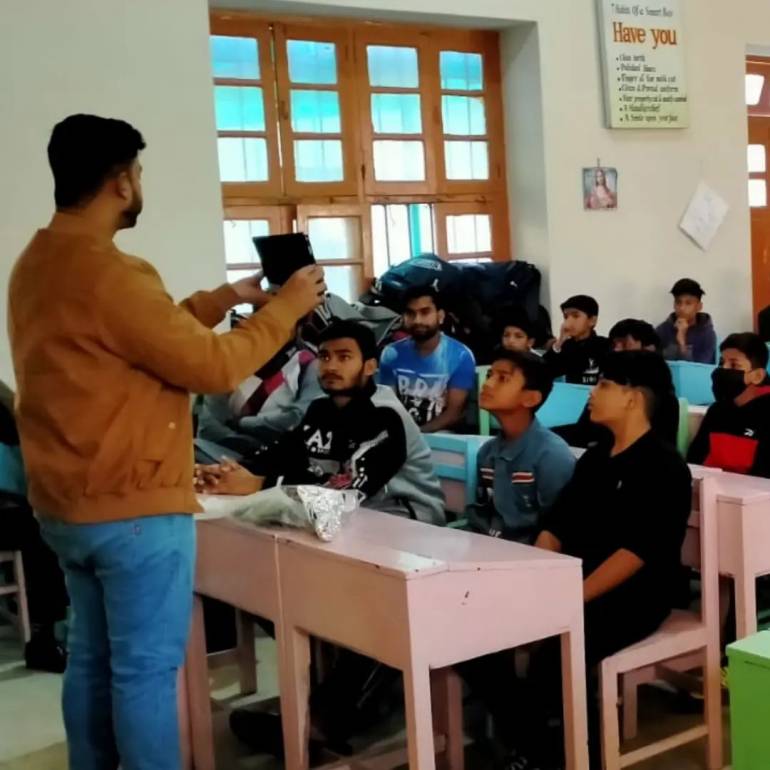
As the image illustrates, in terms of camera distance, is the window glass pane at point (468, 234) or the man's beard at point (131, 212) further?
the window glass pane at point (468, 234)

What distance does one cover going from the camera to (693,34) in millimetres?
6172

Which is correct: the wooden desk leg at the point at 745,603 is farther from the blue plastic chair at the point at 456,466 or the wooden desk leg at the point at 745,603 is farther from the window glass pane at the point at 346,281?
the window glass pane at the point at 346,281

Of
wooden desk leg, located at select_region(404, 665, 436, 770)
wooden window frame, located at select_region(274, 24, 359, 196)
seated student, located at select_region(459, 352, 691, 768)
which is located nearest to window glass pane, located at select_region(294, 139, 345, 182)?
wooden window frame, located at select_region(274, 24, 359, 196)

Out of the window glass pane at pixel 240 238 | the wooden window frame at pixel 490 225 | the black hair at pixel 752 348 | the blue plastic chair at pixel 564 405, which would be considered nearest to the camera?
the black hair at pixel 752 348

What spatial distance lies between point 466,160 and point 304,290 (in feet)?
13.5

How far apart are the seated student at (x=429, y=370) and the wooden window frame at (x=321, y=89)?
136cm

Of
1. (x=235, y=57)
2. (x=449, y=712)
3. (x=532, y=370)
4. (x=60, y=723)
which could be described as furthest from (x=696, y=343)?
(x=60, y=723)

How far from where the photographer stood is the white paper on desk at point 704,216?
6277 millimetres

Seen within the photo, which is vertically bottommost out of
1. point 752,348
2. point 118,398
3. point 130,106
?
point 752,348

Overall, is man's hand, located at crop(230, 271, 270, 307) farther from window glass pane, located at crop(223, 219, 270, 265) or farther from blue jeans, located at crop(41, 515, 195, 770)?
window glass pane, located at crop(223, 219, 270, 265)

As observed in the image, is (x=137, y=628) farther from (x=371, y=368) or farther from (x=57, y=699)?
(x=57, y=699)

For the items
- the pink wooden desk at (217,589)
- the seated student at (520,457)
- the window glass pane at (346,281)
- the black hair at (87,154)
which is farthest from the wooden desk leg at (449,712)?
the window glass pane at (346,281)

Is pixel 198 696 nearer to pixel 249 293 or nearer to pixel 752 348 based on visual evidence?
pixel 249 293

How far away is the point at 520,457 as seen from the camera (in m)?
2.65
